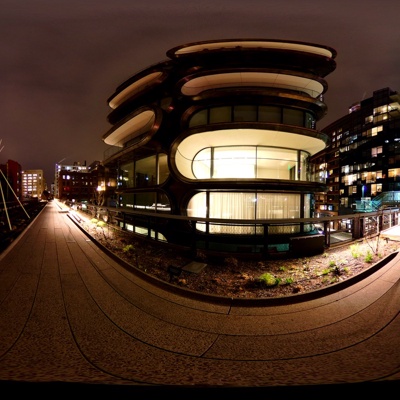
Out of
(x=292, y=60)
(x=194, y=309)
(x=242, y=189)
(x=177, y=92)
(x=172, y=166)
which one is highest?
(x=292, y=60)

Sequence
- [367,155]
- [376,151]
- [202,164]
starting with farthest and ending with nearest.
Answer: [367,155] → [376,151] → [202,164]

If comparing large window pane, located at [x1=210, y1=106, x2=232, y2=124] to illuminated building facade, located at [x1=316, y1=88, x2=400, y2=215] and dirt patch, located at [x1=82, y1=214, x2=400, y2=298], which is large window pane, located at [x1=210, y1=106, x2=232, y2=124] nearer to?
dirt patch, located at [x1=82, y1=214, x2=400, y2=298]

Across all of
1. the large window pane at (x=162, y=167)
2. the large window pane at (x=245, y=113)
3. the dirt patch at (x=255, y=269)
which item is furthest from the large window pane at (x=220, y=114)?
the dirt patch at (x=255, y=269)

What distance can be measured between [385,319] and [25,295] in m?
6.64

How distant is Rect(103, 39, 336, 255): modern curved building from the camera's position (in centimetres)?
1131

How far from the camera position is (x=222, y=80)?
1259 centimetres

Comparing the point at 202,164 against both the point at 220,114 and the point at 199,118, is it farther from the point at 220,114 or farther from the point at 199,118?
the point at 220,114

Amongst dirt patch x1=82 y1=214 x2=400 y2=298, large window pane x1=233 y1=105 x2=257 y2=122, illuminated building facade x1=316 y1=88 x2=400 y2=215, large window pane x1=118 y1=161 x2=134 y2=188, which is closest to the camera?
dirt patch x1=82 y1=214 x2=400 y2=298

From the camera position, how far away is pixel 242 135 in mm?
11695

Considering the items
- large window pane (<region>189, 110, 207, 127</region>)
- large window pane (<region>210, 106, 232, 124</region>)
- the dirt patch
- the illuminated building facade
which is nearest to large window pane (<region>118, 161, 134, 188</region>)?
large window pane (<region>189, 110, 207, 127</region>)

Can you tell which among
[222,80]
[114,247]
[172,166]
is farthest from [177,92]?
[114,247]

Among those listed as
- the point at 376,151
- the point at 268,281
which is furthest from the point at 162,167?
the point at 376,151

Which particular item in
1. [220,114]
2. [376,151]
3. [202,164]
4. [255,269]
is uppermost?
[376,151]

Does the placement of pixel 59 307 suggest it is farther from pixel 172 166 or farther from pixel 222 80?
pixel 222 80
